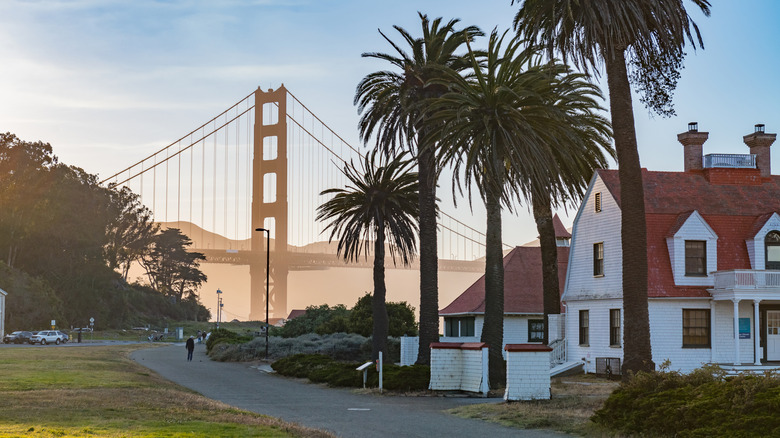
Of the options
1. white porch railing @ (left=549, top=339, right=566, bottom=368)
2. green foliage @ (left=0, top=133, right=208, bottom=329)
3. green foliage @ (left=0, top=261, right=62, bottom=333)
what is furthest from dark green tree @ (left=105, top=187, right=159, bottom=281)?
white porch railing @ (left=549, top=339, right=566, bottom=368)

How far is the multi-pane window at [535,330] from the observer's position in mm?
51094

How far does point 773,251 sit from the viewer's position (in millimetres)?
39125

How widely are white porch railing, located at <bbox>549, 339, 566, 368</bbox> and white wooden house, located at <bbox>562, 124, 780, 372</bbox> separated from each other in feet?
1.60

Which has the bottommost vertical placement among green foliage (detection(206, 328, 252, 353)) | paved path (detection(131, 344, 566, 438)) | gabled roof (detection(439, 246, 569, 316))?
green foliage (detection(206, 328, 252, 353))

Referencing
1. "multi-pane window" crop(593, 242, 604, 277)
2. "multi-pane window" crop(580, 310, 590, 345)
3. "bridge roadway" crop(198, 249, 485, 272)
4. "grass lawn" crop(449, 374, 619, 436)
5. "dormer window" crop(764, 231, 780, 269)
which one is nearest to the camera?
"grass lawn" crop(449, 374, 619, 436)

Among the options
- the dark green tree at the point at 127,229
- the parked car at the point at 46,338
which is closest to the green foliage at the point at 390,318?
the parked car at the point at 46,338

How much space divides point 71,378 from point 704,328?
25053mm

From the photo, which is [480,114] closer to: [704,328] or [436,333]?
[436,333]

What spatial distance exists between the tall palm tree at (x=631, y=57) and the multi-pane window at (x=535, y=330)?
25.3 m

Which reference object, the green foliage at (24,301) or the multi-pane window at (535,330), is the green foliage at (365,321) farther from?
the green foliage at (24,301)

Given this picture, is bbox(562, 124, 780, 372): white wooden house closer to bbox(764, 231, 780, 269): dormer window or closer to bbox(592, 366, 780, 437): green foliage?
bbox(764, 231, 780, 269): dormer window

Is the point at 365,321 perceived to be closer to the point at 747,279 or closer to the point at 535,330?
the point at 535,330

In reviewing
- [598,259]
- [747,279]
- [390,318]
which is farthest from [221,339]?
[747,279]

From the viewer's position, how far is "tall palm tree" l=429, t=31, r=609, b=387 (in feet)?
101
